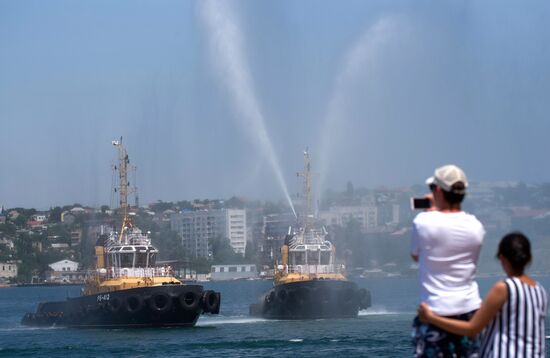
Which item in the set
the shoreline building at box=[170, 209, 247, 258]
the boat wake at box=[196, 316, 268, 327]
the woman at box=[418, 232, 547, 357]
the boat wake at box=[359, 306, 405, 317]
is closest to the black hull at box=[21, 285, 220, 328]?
the boat wake at box=[196, 316, 268, 327]

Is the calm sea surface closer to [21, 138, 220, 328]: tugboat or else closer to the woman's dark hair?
[21, 138, 220, 328]: tugboat

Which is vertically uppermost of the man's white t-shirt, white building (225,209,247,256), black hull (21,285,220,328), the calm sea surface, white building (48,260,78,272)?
white building (225,209,247,256)

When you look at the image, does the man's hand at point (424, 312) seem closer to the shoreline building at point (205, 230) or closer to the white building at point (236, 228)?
the white building at point (236, 228)

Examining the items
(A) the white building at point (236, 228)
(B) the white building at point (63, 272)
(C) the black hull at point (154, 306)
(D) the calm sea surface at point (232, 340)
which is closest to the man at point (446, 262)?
(D) the calm sea surface at point (232, 340)

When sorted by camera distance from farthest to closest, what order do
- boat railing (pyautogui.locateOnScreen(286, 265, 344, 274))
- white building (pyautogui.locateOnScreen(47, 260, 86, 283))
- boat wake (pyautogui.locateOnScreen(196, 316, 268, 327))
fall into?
1. white building (pyautogui.locateOnScreen(47, 260, 86, 283))
2. boat railing (pyautogui.locateOnScreen(286, 265, 344, 274))
3. boat wake (pyautogui.locateOnScreen(196, 316, 268, 327))

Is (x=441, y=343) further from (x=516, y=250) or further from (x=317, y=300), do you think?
(x=317, y=300)

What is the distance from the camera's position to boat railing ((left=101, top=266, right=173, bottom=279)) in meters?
51.1

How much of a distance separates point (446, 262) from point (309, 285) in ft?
149

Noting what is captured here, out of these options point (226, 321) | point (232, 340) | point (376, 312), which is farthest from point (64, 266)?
point (232, 340)

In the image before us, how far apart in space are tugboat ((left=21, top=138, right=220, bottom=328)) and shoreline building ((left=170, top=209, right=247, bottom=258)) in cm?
8447

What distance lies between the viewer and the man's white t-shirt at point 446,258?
27.5ft

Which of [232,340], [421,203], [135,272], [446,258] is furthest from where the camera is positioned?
[135,272]

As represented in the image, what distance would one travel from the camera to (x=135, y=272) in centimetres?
5112

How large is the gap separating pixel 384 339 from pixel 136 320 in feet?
38.8
